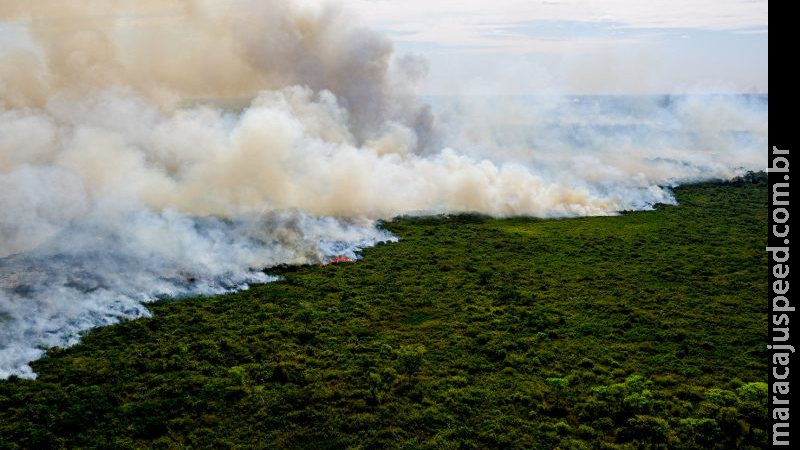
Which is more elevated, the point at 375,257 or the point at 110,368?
the point at 375,257

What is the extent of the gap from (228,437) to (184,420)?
3.17m

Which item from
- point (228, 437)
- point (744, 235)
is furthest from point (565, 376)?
point (744, 235)

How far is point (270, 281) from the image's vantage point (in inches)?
2181

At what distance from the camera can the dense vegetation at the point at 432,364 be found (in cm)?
3167

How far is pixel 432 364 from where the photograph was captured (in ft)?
129

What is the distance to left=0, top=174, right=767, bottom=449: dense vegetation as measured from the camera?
3167 centimetres

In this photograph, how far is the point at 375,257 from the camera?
63.4 meters

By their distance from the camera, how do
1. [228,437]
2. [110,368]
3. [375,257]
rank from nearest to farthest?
1. [228,437]
2. [110,368]
3. [375,257]

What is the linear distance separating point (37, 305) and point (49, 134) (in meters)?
29.9

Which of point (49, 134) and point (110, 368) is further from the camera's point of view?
point (49, 134)

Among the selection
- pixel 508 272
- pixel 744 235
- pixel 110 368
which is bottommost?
pixel 110 368
